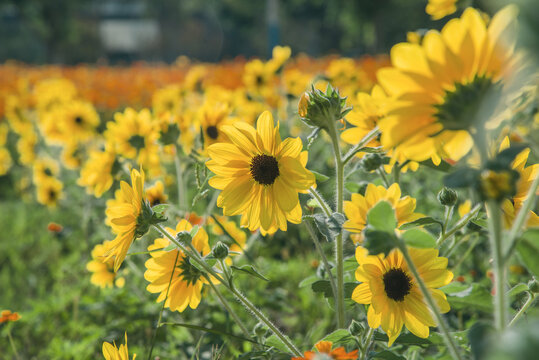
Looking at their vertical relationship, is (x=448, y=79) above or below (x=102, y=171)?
above

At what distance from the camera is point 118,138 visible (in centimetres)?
191

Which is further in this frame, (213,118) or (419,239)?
(213,118)

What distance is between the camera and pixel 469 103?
558 millimetres

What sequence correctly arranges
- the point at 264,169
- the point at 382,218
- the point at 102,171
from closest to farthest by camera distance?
1. the point at 382,218
2. the point at 264,169
3. the point at 102,171

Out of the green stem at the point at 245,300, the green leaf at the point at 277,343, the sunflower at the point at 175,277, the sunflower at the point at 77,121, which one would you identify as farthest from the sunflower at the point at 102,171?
the sunflower at the point at 77,121

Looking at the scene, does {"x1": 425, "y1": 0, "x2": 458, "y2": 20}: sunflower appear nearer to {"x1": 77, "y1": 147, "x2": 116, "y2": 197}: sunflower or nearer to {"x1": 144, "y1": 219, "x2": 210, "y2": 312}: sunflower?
{"x1": 144, "y1": 219, "x2": 210, "y2": 312}: sunflower

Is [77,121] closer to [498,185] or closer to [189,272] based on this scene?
[189,272]

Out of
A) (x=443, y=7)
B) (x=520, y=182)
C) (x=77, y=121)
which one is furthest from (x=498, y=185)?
(x=77, y=121)

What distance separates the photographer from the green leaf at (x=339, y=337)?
33.1 inches

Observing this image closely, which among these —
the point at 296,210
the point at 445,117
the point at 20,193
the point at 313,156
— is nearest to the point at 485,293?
the point at 296,210

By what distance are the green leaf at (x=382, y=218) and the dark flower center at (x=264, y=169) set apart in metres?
0.35

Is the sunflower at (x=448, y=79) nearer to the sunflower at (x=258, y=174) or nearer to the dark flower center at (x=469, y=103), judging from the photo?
the dark flower center at (x=469, y=103)

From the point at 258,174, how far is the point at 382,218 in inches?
14.7

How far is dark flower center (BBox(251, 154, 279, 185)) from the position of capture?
3.03ft
